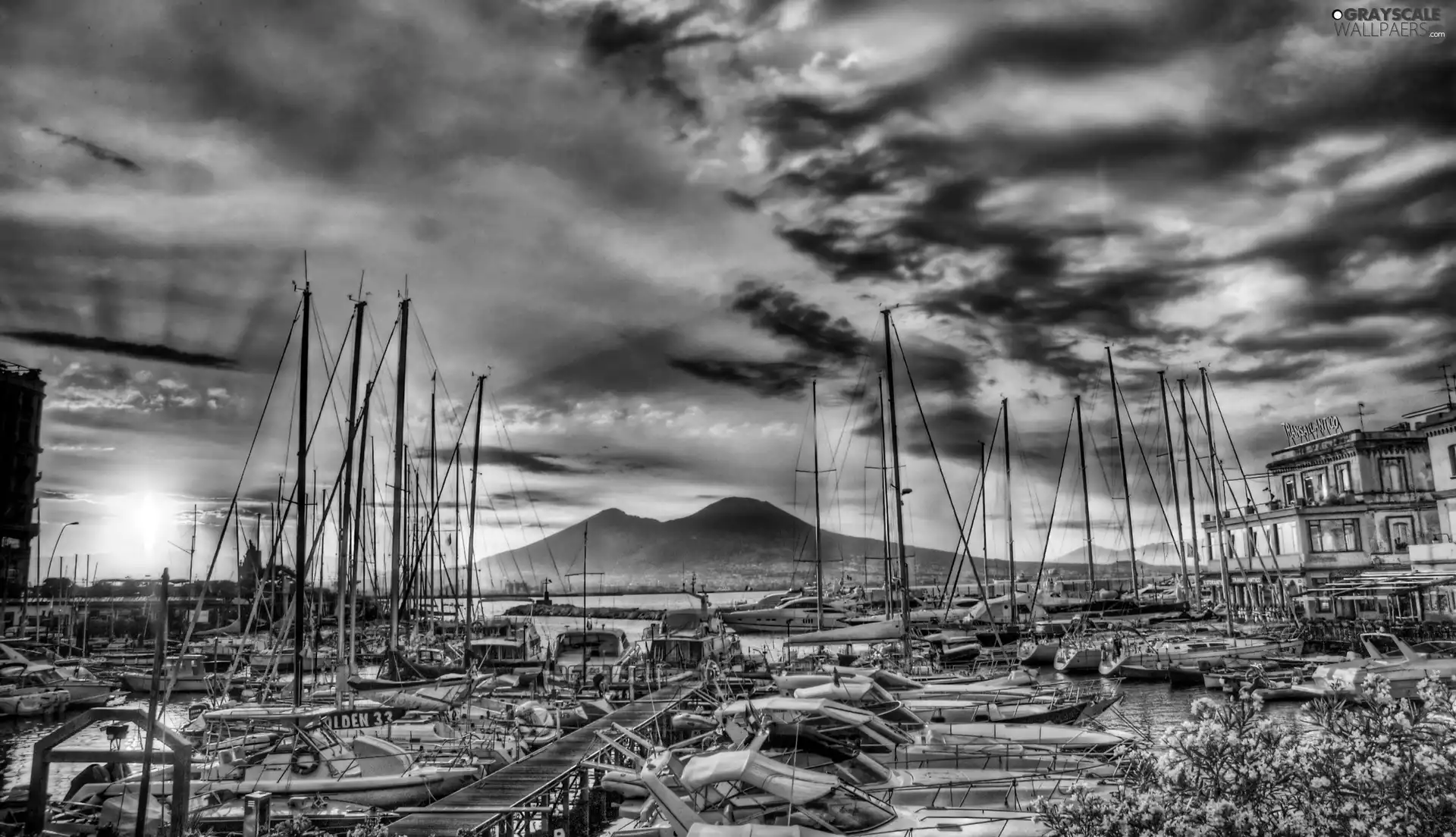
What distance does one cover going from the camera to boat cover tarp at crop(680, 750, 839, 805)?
41.7 feet

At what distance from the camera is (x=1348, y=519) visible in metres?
63.3

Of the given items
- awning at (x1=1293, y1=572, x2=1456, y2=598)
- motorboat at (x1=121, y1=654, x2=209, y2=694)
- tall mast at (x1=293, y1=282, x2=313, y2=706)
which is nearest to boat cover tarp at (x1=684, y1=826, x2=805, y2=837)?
tall mast at (x1=293, y1=282, x2=313, y2=706)

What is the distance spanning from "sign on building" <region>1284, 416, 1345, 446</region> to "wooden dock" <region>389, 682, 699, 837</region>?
6537cm

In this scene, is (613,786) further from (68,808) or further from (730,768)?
(68,808)

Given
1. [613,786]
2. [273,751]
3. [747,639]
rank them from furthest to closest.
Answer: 1. [747,639]
2. [273,751]
3. [613,786]

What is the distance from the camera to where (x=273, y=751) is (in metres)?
21.2

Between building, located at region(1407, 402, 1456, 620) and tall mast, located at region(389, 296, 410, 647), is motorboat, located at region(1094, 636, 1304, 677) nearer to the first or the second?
building, located at region(1407, 402, 1456, 620)

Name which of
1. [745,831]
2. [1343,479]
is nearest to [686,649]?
[745,831]

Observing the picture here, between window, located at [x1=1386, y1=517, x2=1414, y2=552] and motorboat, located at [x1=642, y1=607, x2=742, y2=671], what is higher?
window, located at [x1=1386, y1=517, x2=1414, y2=552]

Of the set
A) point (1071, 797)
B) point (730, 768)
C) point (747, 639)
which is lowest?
point (747, 639)

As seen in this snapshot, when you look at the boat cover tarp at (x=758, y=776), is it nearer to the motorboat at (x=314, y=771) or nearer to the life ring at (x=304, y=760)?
the motorboat at (x=314, y=771)

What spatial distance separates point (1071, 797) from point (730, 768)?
6.36 metres

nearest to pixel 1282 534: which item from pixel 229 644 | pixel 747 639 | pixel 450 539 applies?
pixel 747 639

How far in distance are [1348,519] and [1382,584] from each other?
16.2 m
